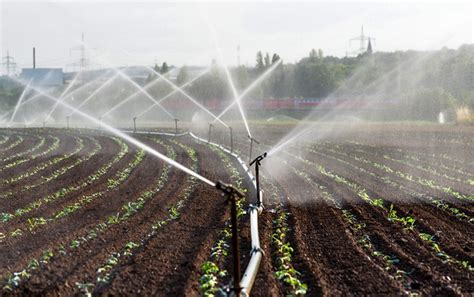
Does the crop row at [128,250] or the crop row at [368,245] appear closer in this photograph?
the crop row at [128,250]

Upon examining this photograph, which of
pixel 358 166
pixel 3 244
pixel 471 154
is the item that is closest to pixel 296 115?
pixel 471 154

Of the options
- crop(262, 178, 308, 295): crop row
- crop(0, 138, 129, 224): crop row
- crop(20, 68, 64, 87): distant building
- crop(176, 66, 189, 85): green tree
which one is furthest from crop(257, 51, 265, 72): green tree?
crop(262, 178, 308, 295): crop row

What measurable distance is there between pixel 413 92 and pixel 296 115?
12708 mm

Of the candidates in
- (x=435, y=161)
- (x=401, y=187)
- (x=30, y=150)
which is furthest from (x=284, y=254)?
(x=30, y=150)

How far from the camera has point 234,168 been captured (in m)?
18.5

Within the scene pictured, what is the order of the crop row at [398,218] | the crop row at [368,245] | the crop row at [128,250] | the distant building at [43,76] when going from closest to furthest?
the crop row at [128,250] → the crop row at [368,245] → the crop row at [398,218] → the distant building at [43,76]

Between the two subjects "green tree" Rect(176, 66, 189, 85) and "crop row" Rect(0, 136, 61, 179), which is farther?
"green tree" Rect(176, 66, 189, 85)

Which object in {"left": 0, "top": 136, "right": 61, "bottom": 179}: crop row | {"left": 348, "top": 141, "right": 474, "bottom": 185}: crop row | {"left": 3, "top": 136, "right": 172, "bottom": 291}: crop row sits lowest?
{"left": 0, "top": 136, "right": 61, "bottom": 179}: crop row

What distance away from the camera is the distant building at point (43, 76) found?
9606 centimetres

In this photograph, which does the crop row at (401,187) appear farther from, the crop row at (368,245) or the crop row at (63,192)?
the crop row at (63,192)

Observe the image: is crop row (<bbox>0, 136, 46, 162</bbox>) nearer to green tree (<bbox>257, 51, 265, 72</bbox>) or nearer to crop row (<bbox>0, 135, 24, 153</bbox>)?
crop row (<bbox>0, 135, 24, 153</bbox>)

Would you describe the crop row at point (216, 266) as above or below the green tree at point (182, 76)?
below

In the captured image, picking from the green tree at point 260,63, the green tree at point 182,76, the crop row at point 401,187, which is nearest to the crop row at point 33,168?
the crop row at point 401,187

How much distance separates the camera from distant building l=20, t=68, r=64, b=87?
96062 millimetres
